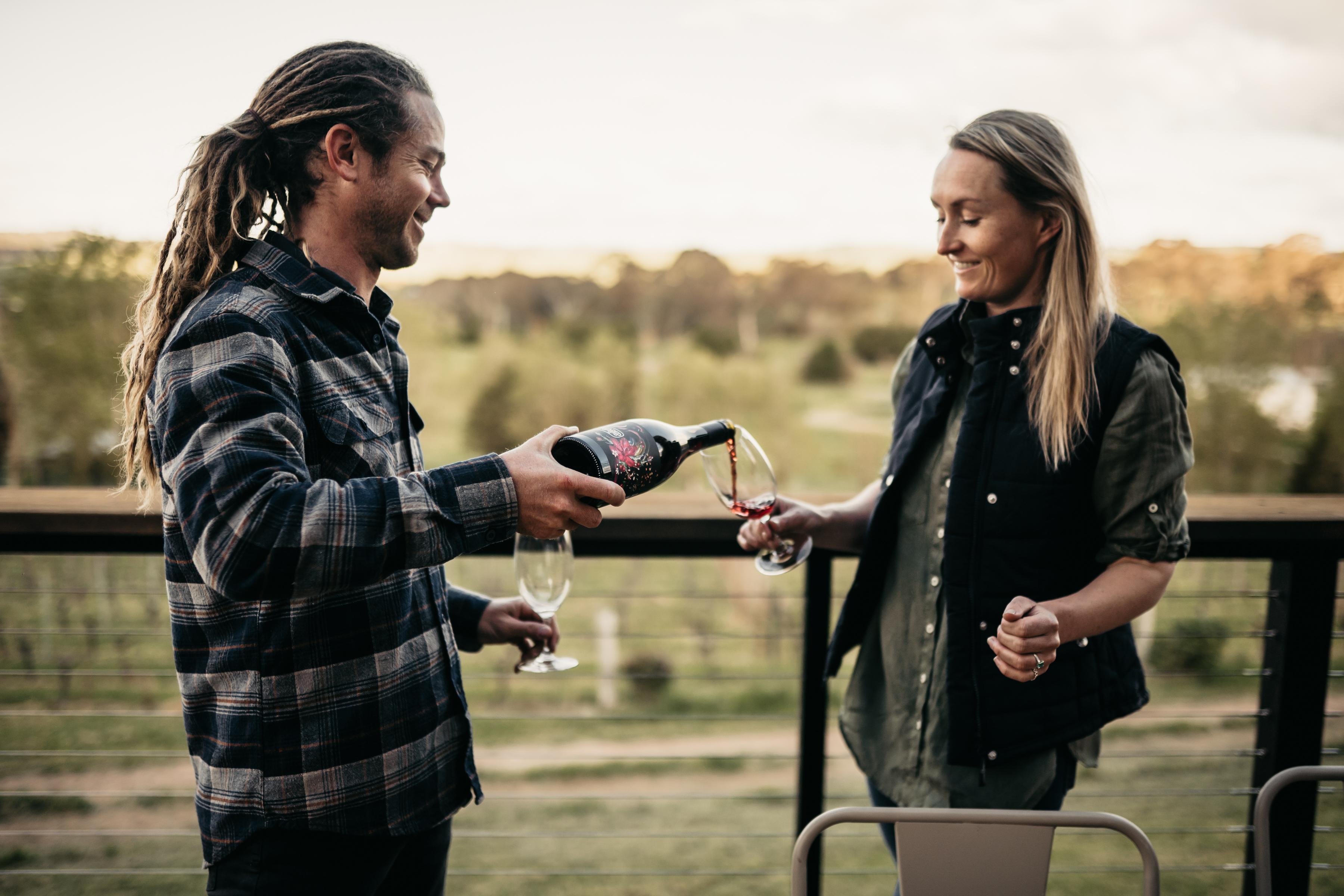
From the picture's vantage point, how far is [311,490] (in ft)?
2.61

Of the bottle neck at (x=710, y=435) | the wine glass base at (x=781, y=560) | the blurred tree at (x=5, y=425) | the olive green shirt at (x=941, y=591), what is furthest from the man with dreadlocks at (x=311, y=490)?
the blurred tree at (x=5, y=425)

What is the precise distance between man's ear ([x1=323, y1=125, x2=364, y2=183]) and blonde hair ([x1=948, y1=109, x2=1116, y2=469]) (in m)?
0.84

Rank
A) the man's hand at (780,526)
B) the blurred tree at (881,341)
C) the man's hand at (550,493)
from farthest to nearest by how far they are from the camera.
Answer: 1. the blurred tree at (881,341)
2. the man's hand at (780,526)
3. the man's hand at (550,493)

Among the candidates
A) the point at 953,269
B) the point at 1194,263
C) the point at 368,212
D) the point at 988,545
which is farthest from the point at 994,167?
the point at 1194,263

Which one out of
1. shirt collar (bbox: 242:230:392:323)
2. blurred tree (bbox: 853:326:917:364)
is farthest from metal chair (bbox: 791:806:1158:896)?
blurred tree (bbox: 853:326:917:364)

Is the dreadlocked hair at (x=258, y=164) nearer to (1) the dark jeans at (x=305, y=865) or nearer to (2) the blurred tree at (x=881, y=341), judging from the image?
(1) the dark jeans at (x=305, y=865)

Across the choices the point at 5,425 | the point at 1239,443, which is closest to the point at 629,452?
the point at 5,425

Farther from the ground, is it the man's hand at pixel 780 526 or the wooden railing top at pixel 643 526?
the man's hand at pixel 780 526

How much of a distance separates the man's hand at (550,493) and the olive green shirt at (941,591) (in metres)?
0.59

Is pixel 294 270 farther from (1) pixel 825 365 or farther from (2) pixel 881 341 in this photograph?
(1) pixel 825 365

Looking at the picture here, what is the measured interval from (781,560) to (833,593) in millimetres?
317

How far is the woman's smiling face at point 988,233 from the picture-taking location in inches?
46.7

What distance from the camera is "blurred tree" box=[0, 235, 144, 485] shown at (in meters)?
7.19

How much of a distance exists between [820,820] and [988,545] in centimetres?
46
